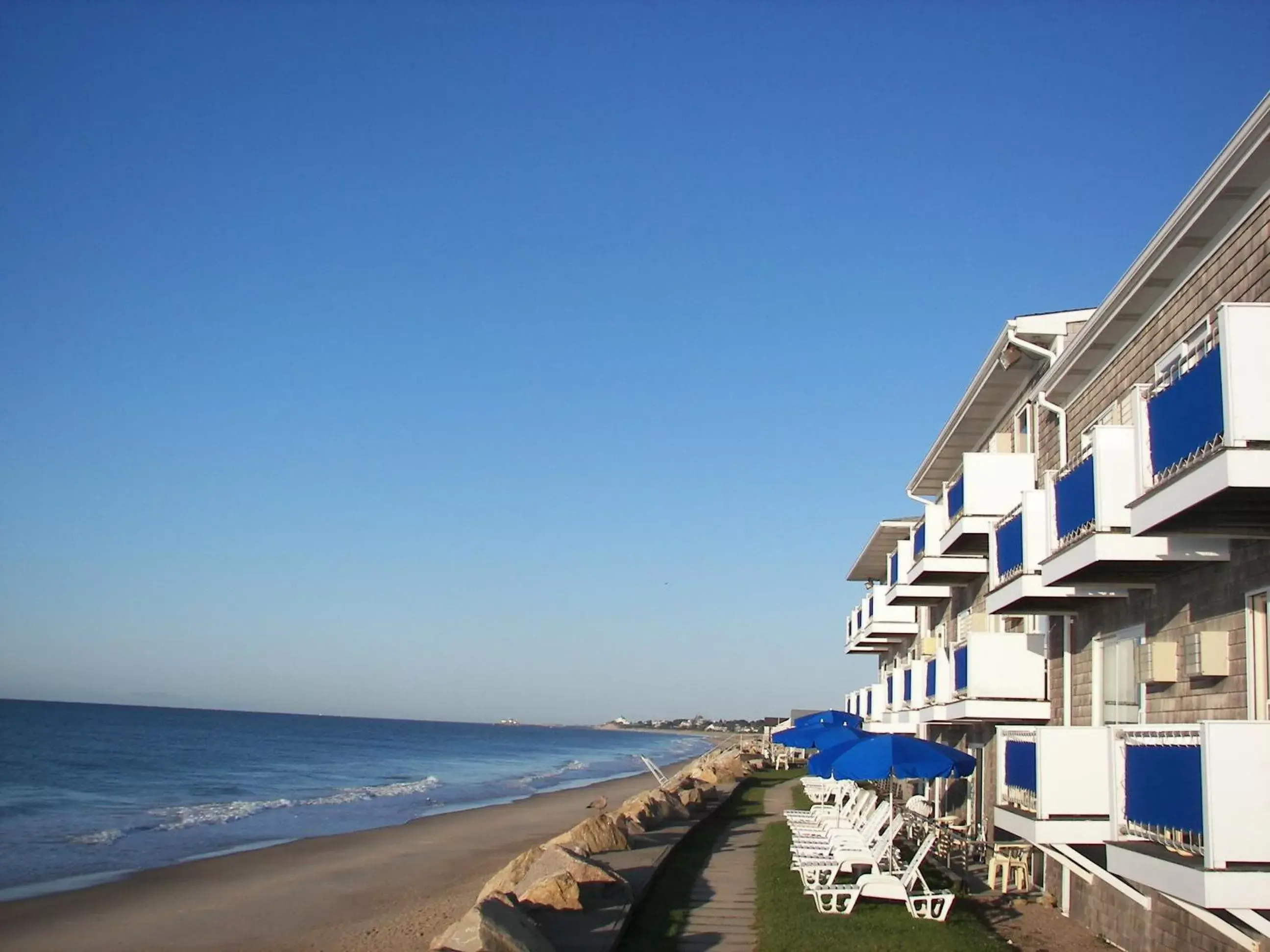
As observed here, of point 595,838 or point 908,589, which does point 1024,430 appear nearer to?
point 908,589

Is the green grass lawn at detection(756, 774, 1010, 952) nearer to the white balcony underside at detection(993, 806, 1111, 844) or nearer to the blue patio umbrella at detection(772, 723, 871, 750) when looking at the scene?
the white balcony underside at detection(993, 806, 1111, 844)

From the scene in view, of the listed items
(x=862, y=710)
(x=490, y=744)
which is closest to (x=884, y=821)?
(x=862, y=710)

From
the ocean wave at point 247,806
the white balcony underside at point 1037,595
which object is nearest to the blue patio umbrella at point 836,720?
the white balcony underside at point 1037,595

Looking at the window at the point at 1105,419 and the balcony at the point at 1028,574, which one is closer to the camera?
the balcony at the point at 1028,574

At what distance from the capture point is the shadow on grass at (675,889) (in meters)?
12.3

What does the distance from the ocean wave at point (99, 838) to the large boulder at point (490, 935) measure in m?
22.6

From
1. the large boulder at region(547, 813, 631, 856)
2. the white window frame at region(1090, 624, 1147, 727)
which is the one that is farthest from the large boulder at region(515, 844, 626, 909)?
the white window frame at region(1090, 624, 1147, 727)

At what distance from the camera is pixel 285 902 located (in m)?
19.4

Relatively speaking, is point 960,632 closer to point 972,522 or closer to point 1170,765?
point 972,522

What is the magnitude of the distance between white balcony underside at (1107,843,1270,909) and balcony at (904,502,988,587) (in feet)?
32.5

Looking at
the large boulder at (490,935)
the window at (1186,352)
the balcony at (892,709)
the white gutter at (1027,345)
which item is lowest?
the large boulder at (490,935)

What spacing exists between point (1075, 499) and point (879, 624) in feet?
59.6

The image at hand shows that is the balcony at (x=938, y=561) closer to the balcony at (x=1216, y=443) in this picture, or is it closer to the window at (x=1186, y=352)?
the window at (x=1186, y=352)

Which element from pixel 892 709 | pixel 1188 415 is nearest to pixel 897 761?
pixel 1188 415
